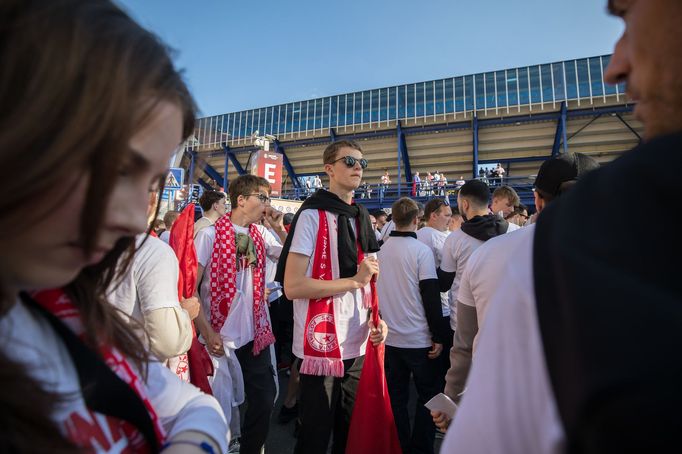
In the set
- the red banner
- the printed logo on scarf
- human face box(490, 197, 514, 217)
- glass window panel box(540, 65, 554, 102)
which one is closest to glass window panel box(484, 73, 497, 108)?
glass window panel box(540, 65, 554, 102)

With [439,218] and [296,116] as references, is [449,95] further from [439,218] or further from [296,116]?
[439,218]

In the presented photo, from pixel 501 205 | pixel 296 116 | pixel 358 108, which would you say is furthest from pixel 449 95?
pixel 501 205

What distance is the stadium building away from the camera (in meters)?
14.1

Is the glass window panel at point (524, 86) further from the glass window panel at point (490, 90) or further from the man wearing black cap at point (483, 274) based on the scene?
the man wearing black cap at point (483, 274)

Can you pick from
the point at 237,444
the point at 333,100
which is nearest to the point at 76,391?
the point at 237,444

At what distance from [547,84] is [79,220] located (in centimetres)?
1906

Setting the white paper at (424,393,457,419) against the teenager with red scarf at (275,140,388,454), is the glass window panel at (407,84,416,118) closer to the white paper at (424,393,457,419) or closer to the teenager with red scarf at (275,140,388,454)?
the teenager with red scarf at (275,140,388,454)

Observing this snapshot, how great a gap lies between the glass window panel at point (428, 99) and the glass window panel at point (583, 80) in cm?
618

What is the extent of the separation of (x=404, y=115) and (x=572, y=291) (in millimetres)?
18681

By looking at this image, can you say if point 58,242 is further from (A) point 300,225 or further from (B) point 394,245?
(B) point 394,245

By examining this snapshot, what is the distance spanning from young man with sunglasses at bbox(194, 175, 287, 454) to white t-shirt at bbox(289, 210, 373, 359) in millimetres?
543

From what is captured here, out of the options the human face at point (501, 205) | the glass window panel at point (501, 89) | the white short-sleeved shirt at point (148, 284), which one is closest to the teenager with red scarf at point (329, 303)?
the white short-sleeved shirt at point (148, 284)

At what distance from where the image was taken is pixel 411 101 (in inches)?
706

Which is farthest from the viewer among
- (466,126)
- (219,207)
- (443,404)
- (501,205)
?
(466,126)
